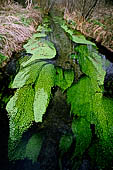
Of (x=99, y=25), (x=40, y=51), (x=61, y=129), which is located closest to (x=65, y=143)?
(x=61, y=129)

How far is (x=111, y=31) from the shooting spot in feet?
7.60

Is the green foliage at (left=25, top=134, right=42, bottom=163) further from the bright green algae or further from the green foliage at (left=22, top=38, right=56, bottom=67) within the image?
the green foliage at (left=22, top=38, right=56, bottom=67)

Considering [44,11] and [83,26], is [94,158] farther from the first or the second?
[44,11]

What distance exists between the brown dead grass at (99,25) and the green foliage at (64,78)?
117cm

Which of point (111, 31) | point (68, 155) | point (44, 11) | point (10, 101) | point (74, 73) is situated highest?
point (44, 11)

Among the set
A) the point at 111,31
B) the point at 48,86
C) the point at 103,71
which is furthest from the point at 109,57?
the point at 48,86

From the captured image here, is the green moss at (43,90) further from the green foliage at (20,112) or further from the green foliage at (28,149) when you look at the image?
the green foliage at (28,149)

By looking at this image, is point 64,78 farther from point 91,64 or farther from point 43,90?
point 91,64

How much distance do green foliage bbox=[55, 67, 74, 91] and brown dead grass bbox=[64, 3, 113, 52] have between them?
1.17 meters

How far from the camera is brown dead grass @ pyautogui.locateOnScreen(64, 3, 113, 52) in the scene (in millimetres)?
2285

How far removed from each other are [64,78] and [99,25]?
5.86ft

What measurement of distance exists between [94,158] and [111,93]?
62cm

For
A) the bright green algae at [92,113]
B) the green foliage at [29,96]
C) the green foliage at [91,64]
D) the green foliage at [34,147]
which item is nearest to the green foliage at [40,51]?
the green foliage at [29,96]

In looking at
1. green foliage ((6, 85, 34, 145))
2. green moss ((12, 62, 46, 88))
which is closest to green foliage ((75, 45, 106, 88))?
green moss ((12, 62, 46, 88))
